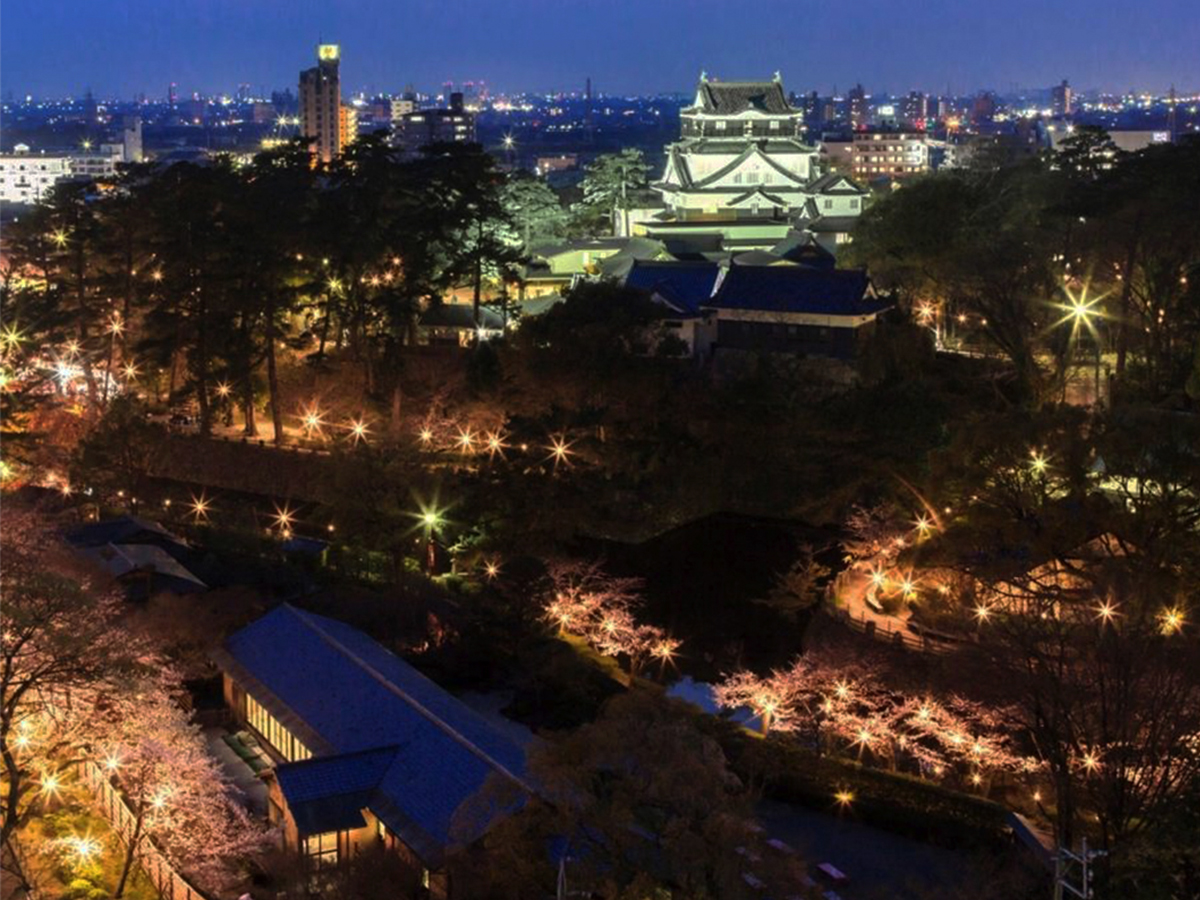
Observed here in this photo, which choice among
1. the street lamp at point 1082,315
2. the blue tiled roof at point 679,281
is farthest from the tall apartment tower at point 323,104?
the street lamp at point 1082,315

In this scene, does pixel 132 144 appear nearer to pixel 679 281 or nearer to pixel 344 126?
pixel 344 126

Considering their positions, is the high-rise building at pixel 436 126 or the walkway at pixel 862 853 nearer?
the walkway at pixel 862 853

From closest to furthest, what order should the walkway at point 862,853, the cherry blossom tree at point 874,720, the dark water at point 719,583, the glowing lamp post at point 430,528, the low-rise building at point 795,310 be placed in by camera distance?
1. the walkway at point 862,853
2. the cherry blossom tree at point 874,720
3. the dark water at point 719,583
4. the glowing lamp post at point 430,528
5. the low-rise building at point 795,310

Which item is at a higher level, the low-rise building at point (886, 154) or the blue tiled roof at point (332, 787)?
the low-rise building at point (886, 154)

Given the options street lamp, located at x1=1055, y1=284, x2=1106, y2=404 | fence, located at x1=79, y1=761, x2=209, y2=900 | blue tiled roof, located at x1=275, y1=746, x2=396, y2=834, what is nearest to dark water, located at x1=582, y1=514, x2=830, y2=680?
street lamp, located at x1=1055, y1=284, x2=1106, y2=404

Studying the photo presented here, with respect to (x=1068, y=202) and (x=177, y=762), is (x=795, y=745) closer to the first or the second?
(x=177, y=762)

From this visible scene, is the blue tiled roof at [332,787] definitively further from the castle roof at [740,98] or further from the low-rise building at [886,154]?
the low-rise building at [886,154]
